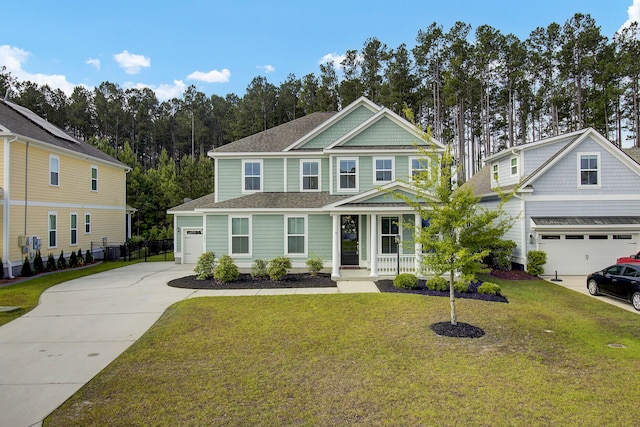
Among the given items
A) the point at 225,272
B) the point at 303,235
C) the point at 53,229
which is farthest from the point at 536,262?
the point at 53,229

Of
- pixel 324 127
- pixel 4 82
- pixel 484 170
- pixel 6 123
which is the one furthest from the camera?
pixel 4 82

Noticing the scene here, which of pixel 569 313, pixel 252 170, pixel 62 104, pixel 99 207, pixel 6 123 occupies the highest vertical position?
pixel 62 104

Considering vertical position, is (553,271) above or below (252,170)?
below

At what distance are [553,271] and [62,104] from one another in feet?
204

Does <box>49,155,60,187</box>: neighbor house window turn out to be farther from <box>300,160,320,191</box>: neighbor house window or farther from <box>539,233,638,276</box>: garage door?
<box>539,233,638,276</box>: garage door

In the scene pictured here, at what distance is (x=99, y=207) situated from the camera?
22.9m

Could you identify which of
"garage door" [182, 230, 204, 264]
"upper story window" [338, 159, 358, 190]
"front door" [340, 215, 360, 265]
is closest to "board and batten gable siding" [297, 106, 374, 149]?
"upper story window" [338, 159, 358, 190]

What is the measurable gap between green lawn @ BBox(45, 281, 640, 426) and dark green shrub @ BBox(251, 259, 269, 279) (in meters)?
5.25

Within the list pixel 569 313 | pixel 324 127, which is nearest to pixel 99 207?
pixel 324 127

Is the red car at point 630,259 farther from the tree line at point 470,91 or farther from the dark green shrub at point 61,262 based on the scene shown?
the dark green shrub at point 61,262

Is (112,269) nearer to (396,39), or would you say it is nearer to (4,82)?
(396,39)

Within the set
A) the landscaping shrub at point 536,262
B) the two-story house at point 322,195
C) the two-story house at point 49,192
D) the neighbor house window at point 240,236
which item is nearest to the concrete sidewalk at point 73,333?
the two-story house at point 322,195

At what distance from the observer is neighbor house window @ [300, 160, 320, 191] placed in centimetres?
1834

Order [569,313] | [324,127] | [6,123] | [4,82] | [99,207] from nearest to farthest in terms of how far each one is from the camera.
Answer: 1. [569,313]
2. [6,123]
3. [324,127]
4. [99,207]
5. [4,82]
